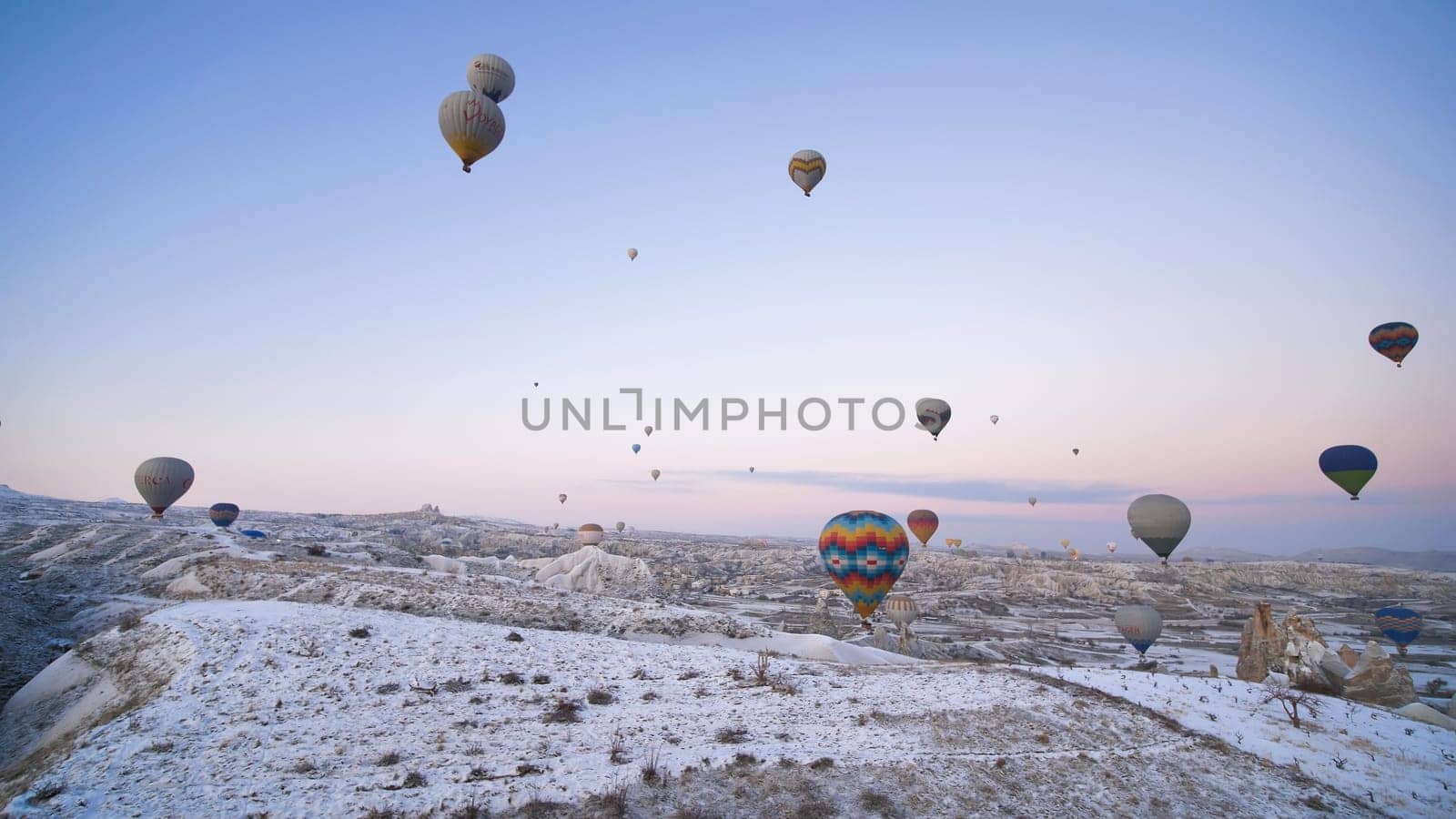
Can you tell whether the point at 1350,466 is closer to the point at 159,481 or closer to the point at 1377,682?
the point at 1377,682

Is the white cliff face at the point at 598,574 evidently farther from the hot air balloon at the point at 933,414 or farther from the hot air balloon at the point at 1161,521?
the hot air balloon at the point at 1161,521

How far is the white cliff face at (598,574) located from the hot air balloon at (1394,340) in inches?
2165

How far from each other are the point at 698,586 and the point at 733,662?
220 ft

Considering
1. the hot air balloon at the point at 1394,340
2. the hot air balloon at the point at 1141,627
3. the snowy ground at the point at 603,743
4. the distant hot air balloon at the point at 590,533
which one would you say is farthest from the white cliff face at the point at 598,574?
the hot air balloon at the point at 1394,340

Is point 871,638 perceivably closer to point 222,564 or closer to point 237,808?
point 237,808

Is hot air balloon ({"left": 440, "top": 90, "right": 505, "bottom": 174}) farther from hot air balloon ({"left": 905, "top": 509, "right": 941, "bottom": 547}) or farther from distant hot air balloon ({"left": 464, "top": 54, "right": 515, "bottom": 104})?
hot air balloon ({"left": 905, "top": 509, "right": 941, "bottom": 547})

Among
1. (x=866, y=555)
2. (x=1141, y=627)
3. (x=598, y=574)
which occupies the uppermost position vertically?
(x=866, y=555)

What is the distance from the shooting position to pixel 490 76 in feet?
98.2

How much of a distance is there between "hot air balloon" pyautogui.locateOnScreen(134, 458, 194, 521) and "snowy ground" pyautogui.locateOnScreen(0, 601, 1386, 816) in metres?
27.4

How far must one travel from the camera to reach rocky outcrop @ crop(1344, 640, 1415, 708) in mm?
23156

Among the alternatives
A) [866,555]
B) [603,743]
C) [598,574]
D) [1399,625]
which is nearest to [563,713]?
[603,743]

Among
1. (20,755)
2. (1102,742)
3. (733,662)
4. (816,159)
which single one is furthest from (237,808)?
(816,159)

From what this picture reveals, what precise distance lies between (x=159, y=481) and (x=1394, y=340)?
7248 cm

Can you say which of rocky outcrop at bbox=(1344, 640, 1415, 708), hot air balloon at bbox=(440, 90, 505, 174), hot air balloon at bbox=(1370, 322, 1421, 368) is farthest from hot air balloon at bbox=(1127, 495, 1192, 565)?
hot air balloon at bbox=(440, 90, 505, 174)
